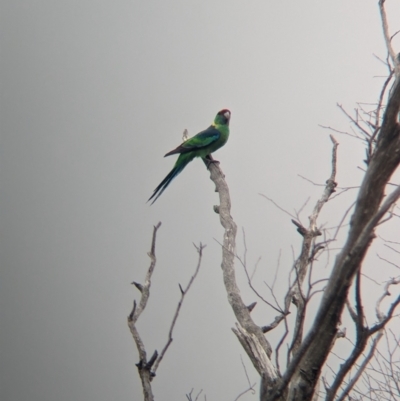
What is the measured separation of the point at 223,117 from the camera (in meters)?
6.61

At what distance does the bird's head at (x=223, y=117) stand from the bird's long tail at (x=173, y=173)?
3.15ft

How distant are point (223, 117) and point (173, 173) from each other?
4.42 feet

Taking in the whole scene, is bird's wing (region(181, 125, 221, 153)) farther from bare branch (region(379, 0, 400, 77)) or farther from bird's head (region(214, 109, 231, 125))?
bare branch (region(379, 0, 400, 77))

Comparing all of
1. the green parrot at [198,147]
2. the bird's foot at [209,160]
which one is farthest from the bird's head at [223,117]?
the bird's foot at [209,160]

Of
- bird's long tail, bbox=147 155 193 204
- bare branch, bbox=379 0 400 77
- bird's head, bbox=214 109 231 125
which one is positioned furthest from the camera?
bird's head, bbox=214 109 231 125

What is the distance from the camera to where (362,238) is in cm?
154

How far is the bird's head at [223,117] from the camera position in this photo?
259 inches

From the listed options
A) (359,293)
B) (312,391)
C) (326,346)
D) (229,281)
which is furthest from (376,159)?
(229,281)

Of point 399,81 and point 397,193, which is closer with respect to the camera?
point 397,193

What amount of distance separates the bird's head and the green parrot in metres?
0.08

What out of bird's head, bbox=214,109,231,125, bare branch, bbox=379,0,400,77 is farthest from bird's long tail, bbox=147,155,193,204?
bare branch, bbox=379,0,400,77

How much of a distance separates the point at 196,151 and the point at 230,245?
2.28 meters

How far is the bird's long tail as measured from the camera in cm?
532

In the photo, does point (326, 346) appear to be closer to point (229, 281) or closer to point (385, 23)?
point (385, 23)
